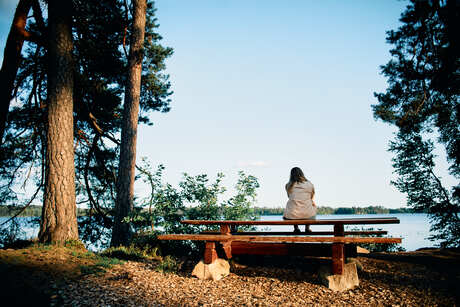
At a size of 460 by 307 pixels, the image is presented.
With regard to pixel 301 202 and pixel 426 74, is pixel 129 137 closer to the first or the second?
pixel 301 202

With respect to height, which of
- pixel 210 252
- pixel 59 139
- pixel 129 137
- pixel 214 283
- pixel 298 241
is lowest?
pixel 214 283

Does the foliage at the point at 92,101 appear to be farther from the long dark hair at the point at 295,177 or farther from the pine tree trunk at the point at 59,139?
the long dark hair at the point at 295,177

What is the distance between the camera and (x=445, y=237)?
10039mm

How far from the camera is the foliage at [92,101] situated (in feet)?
27.1

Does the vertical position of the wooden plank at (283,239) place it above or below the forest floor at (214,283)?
above

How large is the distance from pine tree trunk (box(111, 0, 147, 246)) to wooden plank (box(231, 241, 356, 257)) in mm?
3277

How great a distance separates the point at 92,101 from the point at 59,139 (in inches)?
129

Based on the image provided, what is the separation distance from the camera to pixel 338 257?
4109mm

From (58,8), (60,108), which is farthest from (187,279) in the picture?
(58,8)

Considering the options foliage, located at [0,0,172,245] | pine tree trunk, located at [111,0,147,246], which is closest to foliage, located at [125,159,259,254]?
pine tree trunk, located at [111,0,147,246]

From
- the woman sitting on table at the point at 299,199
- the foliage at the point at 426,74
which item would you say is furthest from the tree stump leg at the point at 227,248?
the foliage at the point at 426,74

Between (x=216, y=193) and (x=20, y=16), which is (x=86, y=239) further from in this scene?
(x=20, y=16)

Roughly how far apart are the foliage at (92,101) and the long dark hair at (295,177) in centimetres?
598

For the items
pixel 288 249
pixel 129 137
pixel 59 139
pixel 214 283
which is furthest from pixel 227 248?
pixel 129 137
